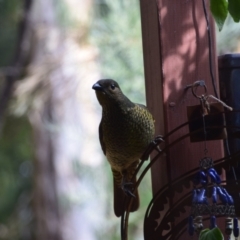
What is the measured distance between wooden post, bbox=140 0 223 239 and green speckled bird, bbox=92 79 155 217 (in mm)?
81

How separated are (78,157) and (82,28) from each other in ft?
3.84

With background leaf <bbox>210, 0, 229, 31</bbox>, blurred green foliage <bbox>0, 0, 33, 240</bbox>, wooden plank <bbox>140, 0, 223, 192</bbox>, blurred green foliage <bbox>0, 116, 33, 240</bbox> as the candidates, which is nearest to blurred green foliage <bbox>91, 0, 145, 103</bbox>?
blurred green foliage <bbox>0, 0, 33, 240</bbox>

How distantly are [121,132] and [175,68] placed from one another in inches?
13.6

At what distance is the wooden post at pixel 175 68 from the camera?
7.04 feet

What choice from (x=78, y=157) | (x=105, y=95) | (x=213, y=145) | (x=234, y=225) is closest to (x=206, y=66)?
(x=213, y=145)

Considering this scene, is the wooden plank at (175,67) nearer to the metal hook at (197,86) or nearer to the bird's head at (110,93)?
the metal hook at (197,86)

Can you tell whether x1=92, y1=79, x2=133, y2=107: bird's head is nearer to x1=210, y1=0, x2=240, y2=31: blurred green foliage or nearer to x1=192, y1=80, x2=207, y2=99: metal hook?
x1=192, y1=80, x2=207, y2=99: metal hook

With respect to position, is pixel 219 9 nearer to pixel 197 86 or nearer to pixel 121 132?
pixel 197 86

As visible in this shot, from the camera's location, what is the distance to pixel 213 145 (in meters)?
2.20

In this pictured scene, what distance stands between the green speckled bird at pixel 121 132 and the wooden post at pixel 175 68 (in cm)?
8

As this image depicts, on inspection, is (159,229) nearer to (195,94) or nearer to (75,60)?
(195,94)

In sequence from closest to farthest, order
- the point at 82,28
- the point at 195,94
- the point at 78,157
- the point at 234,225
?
1. the point at 234,225
2. the point at 195,94
3. the point at 82,28
4. the point at 78,157

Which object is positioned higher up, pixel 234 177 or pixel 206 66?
pixel 206 66

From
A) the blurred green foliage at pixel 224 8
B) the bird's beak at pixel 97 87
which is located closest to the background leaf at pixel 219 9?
the blurred green foliage at pixel 224 8
